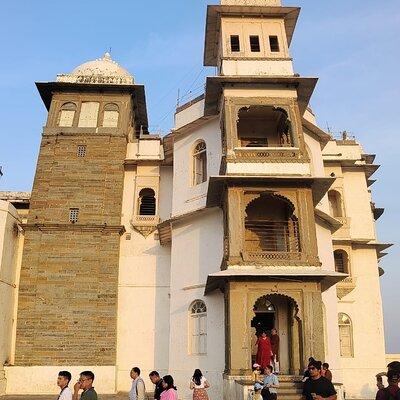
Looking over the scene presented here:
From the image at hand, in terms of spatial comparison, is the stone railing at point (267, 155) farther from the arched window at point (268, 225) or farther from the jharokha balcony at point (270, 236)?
the jharokha balcony at point (270, 236)

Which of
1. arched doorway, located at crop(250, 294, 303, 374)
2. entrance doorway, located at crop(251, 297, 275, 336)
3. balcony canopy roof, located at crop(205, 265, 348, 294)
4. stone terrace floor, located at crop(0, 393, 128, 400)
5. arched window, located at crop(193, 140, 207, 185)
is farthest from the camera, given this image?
arched window, located at crop(193, 140, 207, 185)

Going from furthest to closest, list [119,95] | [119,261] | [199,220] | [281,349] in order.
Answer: [119,95], [119,261], [199,220], [281,349]

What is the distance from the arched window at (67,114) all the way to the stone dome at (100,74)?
1.37 meters

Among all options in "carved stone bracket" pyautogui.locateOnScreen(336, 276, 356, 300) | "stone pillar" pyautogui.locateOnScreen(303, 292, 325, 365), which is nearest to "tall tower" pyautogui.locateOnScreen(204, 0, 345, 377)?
"stone pillar" pyautogui.locateOnScreen(303, 292, 325, 365)

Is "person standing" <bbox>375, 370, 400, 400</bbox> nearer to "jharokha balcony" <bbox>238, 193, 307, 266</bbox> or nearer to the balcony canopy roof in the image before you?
the balcony canopy roof

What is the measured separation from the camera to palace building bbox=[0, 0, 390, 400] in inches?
625

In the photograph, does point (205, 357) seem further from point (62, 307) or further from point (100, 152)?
point (100, 152)

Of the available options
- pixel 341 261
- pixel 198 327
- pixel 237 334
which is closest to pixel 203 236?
pixel 198 327

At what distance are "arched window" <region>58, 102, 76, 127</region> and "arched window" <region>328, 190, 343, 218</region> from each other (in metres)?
13.5

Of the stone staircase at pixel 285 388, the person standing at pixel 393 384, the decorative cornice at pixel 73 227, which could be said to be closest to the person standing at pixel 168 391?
the person standing at pixel 393 384

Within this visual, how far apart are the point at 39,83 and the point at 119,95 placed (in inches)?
159

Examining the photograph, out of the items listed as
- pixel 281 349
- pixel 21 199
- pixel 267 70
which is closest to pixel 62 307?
pixel 21 199

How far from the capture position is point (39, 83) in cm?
2441

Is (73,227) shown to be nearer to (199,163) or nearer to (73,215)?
(73,215)
